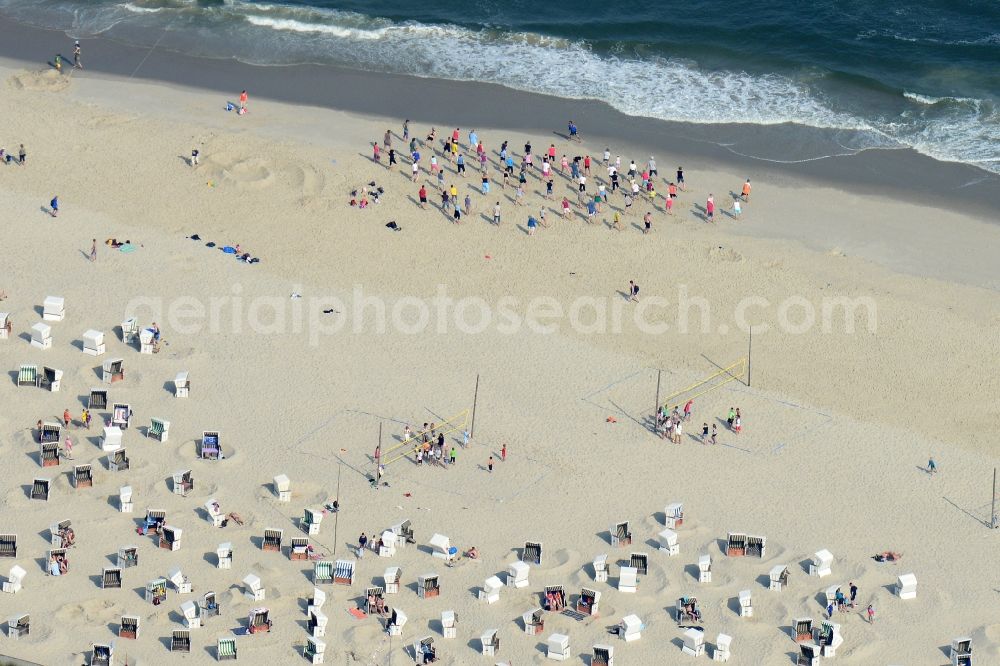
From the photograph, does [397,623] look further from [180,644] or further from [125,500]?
[125,500]

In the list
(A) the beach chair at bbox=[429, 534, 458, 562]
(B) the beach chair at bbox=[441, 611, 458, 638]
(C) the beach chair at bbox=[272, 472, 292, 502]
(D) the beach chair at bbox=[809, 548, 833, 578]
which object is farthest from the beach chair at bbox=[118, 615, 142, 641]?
(D) the beach chair at bbox=[809, 548, 833, 578]

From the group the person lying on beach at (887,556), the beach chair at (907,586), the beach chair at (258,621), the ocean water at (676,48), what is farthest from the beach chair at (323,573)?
the ocean water at (676,48)

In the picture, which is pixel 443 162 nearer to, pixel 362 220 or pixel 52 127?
pixel 362 220

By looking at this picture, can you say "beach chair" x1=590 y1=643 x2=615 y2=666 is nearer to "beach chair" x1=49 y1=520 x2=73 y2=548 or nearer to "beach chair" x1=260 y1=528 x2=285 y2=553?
"beach chair" x1=260 y1=528 x2=285 y2=553

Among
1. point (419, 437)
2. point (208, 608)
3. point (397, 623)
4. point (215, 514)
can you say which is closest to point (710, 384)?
point (419, 437)

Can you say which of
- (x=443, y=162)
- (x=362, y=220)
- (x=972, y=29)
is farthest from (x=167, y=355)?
(x=972, y=29)

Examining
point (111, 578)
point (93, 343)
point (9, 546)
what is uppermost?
point (93, 343)
